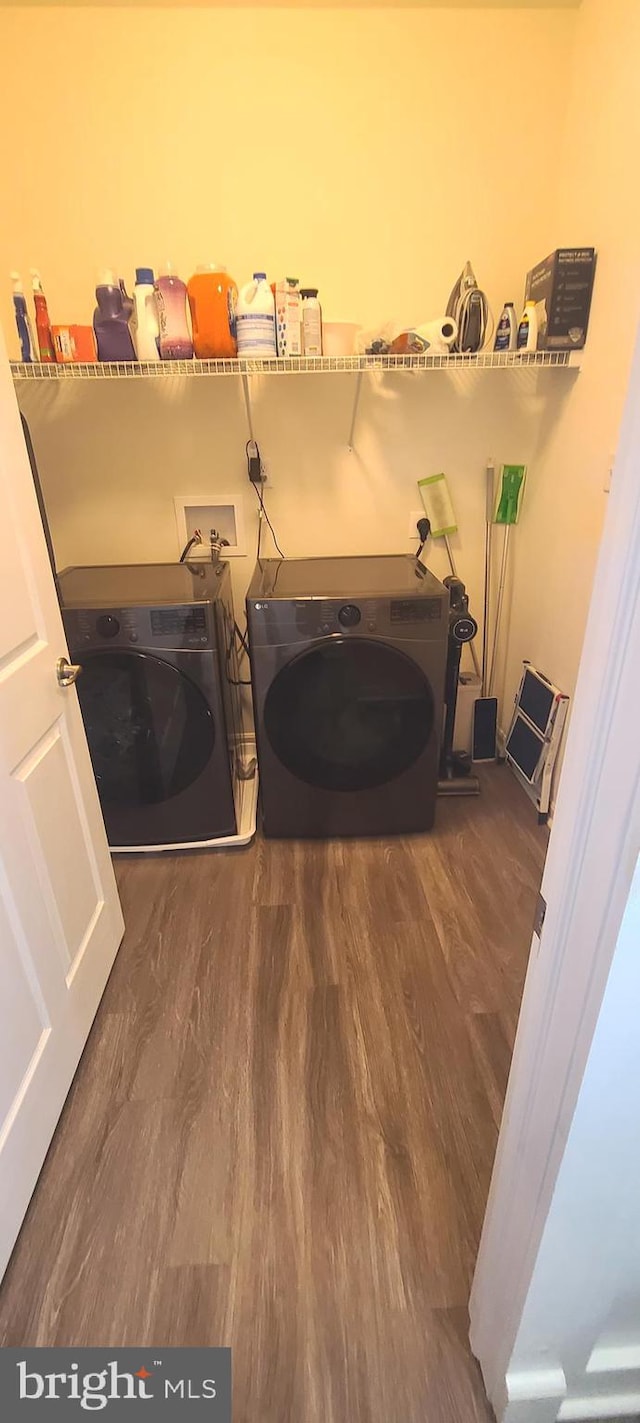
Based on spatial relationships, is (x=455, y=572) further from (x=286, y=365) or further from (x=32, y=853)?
(x=32, y=853)

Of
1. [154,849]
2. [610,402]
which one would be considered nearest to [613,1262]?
[154,849]

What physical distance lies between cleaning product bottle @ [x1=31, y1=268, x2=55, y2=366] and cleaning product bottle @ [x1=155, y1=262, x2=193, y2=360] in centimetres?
33

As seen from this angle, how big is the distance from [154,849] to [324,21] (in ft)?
8.29

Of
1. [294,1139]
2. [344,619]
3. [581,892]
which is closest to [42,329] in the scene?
[344,619]

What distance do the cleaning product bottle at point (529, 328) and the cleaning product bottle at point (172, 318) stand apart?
1.00m

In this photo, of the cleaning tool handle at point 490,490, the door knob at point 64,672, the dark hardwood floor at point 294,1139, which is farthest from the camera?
the cleaning tool handle at point 490,490

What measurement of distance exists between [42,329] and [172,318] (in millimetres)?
383

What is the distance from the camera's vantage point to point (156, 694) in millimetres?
1889

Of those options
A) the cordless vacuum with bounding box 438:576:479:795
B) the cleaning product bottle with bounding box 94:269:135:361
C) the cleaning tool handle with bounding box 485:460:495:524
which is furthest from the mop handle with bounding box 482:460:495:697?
the cleaning product bottle with bounding box 94:269:135:361

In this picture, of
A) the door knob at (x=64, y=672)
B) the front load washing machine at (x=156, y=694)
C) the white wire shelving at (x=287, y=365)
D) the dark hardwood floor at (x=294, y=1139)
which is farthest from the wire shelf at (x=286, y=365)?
the dark hardwood floor at (x=294, y=1139)

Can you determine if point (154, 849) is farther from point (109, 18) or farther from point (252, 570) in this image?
point (109, 18)

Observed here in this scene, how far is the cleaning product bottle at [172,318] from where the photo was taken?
5.86 ft

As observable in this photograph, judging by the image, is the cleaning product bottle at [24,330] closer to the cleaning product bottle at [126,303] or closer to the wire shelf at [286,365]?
the wire shelf at [286,365]

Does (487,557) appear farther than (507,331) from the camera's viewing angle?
Yes
